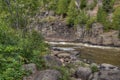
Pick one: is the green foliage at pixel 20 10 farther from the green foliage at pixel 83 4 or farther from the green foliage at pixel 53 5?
the green foliage at pixel 53 5

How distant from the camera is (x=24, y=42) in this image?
29516mm

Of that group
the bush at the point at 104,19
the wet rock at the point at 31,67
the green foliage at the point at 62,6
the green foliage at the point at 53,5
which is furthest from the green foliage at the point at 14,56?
the green foliage at the point at 53,5

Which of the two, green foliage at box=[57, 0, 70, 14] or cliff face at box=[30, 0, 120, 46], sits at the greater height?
green foliage at box=[57, 0, 70, 14]

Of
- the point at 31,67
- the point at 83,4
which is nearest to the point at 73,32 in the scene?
the point at 83,4

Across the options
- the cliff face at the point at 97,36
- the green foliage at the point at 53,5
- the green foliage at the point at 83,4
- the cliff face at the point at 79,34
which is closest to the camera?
the cliff face at the point at 97,36

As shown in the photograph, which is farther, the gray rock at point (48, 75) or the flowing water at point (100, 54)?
the flowing water at point (100, 54)

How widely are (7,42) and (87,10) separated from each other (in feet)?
258

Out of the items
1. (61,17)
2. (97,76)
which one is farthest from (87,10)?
(97,76)

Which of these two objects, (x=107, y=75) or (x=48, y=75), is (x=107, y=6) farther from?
(x=48, y=75)

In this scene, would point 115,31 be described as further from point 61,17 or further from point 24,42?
point 24,42

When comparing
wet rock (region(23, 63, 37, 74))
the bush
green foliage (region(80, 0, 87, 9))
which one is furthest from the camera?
green foliage (region(80, 0, 87, 9))

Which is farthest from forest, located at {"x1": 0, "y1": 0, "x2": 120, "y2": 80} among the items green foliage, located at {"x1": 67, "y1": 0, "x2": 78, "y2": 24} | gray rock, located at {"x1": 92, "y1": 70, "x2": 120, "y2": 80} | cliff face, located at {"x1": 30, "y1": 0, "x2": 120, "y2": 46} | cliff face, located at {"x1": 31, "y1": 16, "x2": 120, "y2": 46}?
gray rock, located at {"x1": 92, "y1": 70, "x2": 120, "y2": 80}

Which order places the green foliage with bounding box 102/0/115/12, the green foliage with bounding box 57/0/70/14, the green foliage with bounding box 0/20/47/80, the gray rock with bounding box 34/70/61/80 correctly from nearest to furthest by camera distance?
the green foliage with bounding box 0/20/47/80 → the gray rock with bounding box 34/70/61/80 → the green foliage with bounding box 102/0/115/12 → the green foliage with bounding box 57/0/70/14

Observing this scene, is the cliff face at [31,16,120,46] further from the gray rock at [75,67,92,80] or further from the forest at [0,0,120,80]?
the gray rock at [75,67,92,80]
